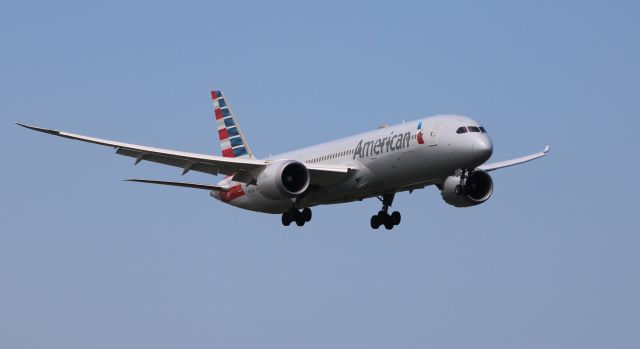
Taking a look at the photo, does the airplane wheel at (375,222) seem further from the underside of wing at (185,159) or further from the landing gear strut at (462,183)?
the landing gear strut at (462,183)

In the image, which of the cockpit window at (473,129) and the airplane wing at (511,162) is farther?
the airplane wing at (511,162)

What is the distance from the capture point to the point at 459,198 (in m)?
55.4

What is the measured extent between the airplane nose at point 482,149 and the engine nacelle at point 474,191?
3957 millimetres

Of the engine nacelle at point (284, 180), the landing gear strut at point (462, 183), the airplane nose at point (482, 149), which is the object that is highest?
the airplane nose at point (482, 149)

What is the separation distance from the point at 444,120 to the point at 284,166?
7.16 m

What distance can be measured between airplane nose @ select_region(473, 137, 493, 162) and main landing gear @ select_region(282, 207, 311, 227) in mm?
9691

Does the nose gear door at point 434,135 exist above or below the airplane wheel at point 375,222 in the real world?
above

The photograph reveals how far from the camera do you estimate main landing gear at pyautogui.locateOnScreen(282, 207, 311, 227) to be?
5691 centimetres

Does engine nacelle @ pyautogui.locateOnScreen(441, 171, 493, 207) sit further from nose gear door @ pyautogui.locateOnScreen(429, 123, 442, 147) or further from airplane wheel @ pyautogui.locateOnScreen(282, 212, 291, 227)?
airplane wheel @ pyautogui.locateOnScreen(282, 212, 291, 227)

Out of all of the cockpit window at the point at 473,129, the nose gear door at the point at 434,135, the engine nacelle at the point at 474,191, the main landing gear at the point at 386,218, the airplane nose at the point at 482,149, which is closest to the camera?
the airplane nose at the point at 482,149

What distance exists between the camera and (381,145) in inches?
2121

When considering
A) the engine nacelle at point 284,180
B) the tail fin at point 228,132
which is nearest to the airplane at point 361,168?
the engine nacelle at point 284,180

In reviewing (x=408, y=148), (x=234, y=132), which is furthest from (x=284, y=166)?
(x=234, y=132)

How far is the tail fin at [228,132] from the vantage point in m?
66.3
